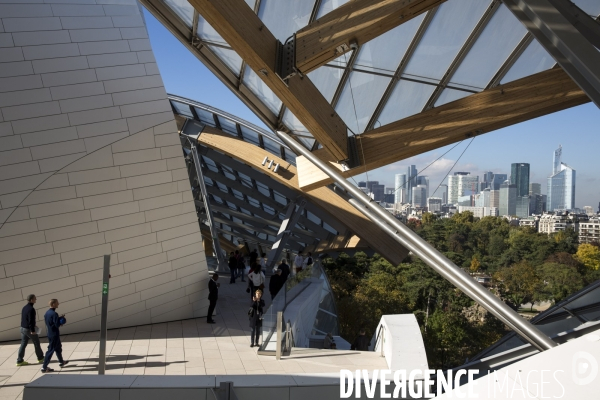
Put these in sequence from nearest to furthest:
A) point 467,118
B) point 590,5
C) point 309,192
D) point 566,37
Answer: point 566,37 → point 590,5 → point 467,118 → point 309,192

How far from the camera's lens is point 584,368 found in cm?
354

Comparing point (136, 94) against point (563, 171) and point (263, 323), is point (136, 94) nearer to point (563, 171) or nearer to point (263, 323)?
point (263, 323)

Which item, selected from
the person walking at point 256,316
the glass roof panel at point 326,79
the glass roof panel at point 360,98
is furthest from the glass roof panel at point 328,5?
the person walking at point 256,316

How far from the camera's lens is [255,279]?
51.3ft

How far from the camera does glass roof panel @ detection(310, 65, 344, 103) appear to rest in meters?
12.5

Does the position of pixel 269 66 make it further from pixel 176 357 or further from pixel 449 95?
pixel 176 357

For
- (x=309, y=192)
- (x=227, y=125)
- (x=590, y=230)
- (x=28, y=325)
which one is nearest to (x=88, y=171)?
(x=28, y=325)

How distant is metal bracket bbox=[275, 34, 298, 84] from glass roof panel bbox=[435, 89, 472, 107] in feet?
14.0

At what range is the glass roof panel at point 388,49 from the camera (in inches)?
447

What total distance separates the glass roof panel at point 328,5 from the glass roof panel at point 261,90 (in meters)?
3.20

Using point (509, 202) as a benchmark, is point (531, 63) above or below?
above

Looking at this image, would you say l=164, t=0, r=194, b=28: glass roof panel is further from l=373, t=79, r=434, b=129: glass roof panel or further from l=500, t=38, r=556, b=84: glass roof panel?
l=500, t=38, r=556, b=84: glass roof panel

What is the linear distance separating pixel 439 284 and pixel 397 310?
9158 millimetres

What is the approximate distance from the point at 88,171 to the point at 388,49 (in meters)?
7.23
